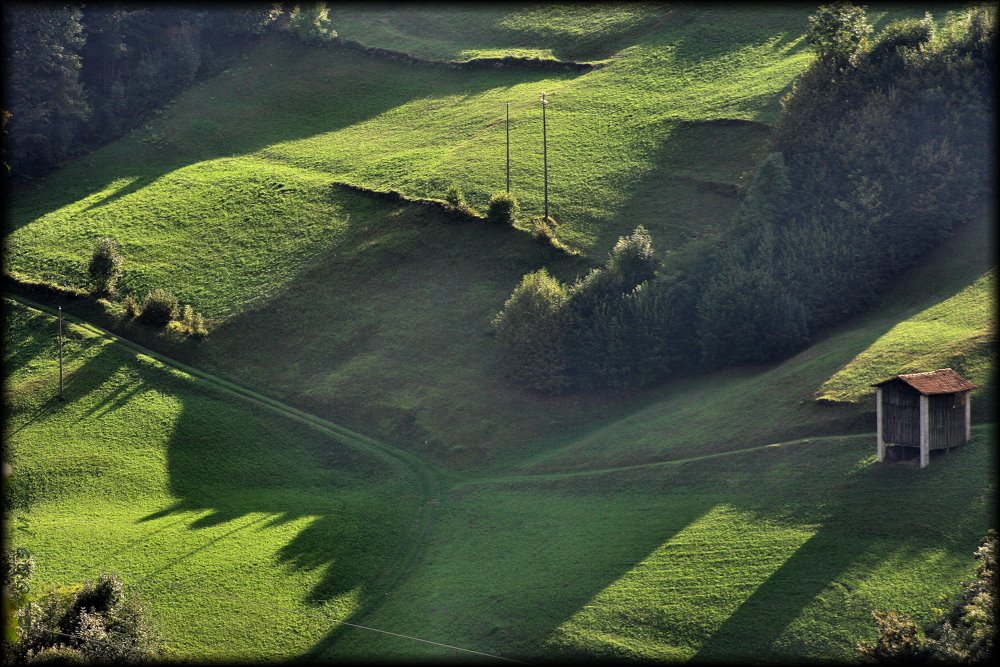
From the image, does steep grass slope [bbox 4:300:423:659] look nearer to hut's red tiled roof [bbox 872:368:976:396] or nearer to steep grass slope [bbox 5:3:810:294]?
steep grass slope [bbox 5:3:810:294]

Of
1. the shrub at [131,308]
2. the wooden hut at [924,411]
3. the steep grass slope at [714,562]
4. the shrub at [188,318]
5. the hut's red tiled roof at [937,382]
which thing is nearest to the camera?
the steep grass slope at [714,562]

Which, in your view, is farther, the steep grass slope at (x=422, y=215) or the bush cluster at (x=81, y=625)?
the steep grass slope at (x=422, y=215)

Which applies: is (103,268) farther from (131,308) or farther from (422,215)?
(422,215)

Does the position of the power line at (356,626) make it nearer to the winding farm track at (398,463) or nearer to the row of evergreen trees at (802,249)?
the winding farm track at (398,463)

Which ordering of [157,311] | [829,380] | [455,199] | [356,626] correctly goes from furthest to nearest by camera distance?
A: [455,199], [157,311], [829,380], [356,626]

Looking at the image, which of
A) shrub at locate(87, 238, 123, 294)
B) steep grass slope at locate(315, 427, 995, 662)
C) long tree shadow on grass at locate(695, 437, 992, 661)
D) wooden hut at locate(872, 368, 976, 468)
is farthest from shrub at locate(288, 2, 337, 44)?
long tree shadow on grass at locate(695, 437, 992, 661)

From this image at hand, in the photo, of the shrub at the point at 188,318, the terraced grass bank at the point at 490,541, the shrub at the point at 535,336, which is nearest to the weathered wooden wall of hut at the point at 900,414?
the terraced grass bank at the point at 490,541

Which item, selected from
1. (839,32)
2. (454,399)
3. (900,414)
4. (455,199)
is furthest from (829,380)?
(839,32)
